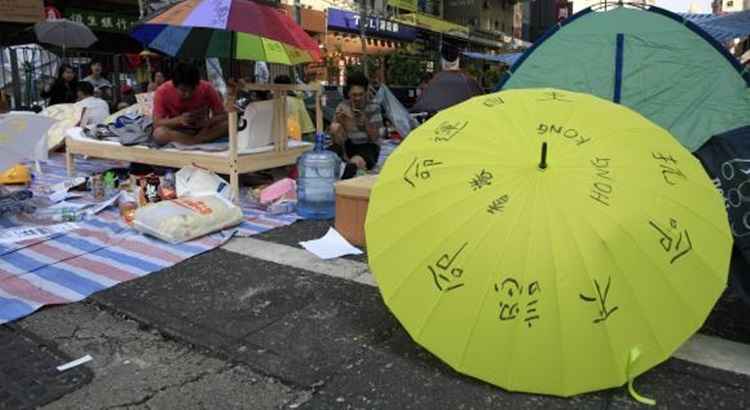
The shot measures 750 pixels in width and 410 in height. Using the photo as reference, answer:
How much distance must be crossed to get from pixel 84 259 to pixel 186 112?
2.67m

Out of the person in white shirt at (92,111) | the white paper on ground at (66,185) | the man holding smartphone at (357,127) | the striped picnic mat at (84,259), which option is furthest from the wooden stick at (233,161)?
the person in white shirt at (92,111)

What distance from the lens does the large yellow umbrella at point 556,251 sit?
2.10 meters

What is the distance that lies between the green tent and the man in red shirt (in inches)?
141

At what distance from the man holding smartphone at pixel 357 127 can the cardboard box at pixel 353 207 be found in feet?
6.02

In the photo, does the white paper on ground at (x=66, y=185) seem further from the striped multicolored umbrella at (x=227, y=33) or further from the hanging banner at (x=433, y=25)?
the hanging banner at (x=433, y=25)

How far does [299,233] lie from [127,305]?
1652 millimetres

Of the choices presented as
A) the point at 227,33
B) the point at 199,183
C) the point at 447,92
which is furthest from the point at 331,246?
the point at 447,92

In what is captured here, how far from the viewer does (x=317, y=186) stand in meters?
5.29

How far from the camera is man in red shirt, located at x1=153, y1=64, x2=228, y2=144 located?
610 cm

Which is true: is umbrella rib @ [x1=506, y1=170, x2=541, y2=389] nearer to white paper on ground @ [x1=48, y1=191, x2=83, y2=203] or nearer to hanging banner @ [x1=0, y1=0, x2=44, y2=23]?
white paper on ground @ [x1=48, y1=191, x2=83, y2=203]

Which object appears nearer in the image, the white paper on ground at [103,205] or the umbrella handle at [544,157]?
the umbrella handle at [544,157]

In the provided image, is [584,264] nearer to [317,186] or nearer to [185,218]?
[185,218]

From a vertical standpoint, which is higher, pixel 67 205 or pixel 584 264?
pixel 584 264

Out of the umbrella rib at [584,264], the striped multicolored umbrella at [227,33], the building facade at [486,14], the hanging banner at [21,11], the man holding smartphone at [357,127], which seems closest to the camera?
the umbrella rib at [584,264]
